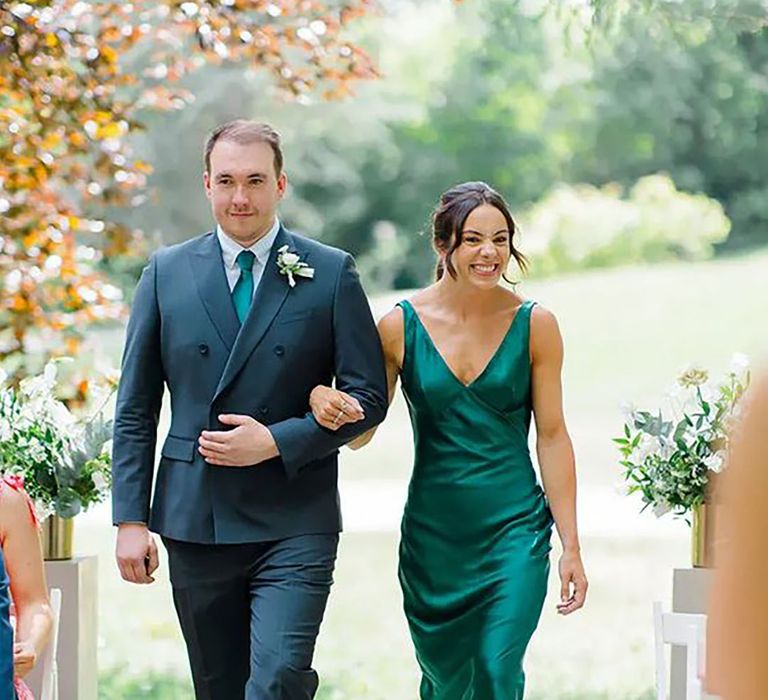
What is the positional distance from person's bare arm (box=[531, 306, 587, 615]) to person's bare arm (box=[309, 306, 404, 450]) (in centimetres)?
32

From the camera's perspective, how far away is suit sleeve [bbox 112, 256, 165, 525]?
3.99 metres

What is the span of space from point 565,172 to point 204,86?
12.5 ft

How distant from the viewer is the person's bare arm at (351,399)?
3.85 meters

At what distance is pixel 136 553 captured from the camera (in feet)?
12.9

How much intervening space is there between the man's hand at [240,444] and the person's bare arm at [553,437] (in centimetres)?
74

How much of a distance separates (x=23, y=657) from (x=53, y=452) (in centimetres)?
154

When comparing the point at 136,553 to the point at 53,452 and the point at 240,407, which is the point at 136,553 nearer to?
the point at 240,407

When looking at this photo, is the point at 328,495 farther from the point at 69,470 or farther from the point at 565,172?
the point at 565,172

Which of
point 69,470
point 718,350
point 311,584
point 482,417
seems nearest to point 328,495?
point 311,584

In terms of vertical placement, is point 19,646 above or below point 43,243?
below

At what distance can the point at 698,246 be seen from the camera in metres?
17.5

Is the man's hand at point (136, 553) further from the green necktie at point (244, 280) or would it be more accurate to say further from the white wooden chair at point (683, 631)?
the white wooden chair at point (683, 631)

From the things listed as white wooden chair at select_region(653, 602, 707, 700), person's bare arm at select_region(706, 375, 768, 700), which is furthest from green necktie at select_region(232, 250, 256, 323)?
person's bare arm at select_region(706, 375, 768, 700)

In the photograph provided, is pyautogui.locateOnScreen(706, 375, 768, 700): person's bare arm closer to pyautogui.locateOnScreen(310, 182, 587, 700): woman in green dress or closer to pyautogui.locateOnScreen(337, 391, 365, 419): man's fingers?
pyautogui.locateOnScreen(337, 391, 365, 419): man's fingers
